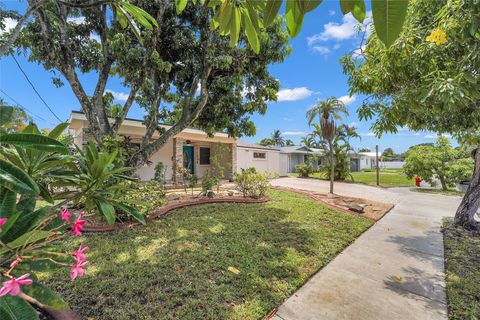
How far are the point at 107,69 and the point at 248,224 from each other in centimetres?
634

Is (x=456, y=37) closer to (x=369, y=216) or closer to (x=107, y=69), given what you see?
(x=369, y=216)

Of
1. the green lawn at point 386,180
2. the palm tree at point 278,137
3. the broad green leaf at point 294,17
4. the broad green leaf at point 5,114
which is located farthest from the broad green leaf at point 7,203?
the palm tree at point 278,137

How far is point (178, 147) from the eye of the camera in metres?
13.4

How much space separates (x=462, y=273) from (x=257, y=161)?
1666 centimetres

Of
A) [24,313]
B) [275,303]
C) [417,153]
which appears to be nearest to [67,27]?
[24,313]

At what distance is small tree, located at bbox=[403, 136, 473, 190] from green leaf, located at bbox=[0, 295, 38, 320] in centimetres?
1758

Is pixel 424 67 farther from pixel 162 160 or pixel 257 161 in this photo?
pixel 257 161

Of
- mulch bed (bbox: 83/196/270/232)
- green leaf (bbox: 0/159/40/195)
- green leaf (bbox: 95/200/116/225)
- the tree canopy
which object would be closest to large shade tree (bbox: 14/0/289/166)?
mulch bed (bbox: 83/196/270/232)

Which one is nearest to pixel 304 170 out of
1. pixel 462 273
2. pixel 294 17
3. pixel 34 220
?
pixel 462 273

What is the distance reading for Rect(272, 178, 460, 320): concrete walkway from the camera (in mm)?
2818

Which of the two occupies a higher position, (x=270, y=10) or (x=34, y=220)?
(x=270, y=10)

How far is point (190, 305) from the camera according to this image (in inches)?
110

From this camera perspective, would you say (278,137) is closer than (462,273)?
No

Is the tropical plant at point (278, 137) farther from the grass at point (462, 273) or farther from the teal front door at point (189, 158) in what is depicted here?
the grass at point (462, 273)
